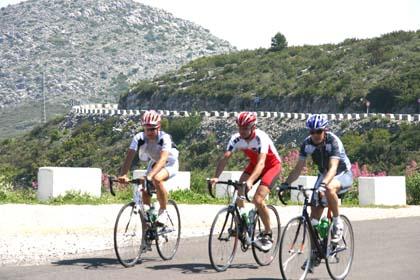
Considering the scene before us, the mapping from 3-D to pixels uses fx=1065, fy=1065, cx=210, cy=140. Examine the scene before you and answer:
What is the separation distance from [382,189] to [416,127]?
44699 millimetres

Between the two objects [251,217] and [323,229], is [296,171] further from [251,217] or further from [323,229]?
[251,217]

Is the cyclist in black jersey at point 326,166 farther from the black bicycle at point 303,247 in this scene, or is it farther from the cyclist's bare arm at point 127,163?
the cyclist's bare arm at point 127,163

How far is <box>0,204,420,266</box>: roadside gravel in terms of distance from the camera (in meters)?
14.6

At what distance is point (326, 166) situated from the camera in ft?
38.3

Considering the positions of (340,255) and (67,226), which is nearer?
(340,255)

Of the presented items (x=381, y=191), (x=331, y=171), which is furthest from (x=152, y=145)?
(x=381, y=191)

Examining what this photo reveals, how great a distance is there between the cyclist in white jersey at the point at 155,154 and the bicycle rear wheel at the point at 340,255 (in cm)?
236

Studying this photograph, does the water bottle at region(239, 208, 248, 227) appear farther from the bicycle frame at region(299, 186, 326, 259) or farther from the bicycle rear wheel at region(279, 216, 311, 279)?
the bicycle rear wheel at region(279, 216, 311, 279)

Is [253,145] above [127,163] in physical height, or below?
above

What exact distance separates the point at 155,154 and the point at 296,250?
9.11 ft

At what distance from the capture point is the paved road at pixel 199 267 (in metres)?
12.2

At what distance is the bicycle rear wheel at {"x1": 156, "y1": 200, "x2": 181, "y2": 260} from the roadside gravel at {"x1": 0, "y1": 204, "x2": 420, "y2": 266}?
1396 millimetres

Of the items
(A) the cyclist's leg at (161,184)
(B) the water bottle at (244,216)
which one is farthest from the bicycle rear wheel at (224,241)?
(A) the cyclist's leg at (161,184)

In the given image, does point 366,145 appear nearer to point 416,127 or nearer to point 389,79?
point 416,127
